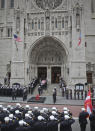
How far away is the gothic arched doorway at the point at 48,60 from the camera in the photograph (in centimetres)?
3384

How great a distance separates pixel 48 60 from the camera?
3591cm

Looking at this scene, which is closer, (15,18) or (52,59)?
(15,18)

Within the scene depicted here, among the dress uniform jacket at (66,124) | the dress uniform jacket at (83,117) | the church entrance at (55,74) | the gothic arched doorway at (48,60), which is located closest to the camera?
the dress uniform jacket at (66,124)

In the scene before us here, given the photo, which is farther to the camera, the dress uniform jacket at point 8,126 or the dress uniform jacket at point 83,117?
the dress uniform jacket at point 83,117

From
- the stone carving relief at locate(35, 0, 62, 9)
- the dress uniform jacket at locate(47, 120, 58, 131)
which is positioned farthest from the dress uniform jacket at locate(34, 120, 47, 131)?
the stone carving relief at locate(35, 0, 62, 9)

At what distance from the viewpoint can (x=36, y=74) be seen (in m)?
35.8

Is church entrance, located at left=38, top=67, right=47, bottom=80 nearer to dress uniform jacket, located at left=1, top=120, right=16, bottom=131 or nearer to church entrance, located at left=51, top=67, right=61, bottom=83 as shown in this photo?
church entrance, located at left=51, top=67, right=61, bottom=83

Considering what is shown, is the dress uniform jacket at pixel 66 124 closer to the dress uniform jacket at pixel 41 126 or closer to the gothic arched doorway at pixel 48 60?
the dress uniform jacket at pixel 41 126

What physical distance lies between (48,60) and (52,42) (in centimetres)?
420

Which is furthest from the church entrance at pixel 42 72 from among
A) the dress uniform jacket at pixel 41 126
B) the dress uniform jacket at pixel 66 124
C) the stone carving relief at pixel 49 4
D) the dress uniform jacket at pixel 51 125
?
the dress uniform jacket at pixel 41 126

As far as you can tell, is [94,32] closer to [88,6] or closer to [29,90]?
[88,6]

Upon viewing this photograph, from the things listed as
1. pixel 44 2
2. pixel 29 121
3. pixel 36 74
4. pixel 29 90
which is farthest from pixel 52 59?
pixel 29 121

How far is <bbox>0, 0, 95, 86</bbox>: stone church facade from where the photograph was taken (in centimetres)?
3141

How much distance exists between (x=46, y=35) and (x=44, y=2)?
7248 mm
